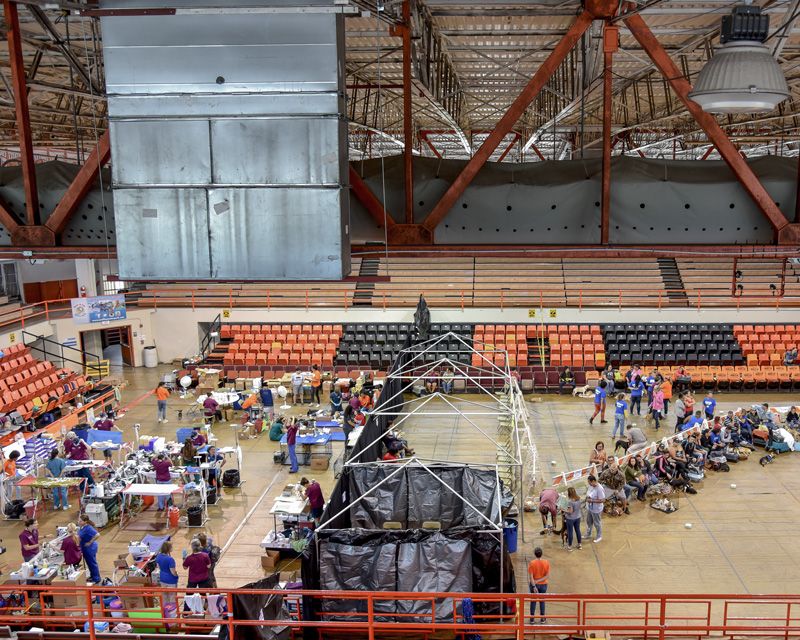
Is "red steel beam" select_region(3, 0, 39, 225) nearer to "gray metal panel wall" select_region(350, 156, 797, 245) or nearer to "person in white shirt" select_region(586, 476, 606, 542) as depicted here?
"gray metal panel wall" select_region(350, 156, 797, 245)

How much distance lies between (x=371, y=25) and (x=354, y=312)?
12921 mm

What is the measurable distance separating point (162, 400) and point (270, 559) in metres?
9.58

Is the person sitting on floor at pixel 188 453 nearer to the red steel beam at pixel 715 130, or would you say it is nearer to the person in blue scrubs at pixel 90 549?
the person in blue scrubs at pixel 90 549

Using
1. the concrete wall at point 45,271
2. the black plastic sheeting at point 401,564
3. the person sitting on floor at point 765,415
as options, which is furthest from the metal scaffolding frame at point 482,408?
the concrete wall at point 45,271

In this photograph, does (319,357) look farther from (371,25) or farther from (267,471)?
(371,25)

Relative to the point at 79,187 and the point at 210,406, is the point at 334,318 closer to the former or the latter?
the point at 210,406

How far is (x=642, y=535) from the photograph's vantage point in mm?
14273

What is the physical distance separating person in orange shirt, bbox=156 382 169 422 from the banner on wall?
401 centimetres

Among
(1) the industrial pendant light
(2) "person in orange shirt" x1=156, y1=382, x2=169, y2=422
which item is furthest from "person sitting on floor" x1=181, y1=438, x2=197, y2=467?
(1) the industrial pendant light

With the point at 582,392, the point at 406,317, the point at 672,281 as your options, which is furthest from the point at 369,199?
the point at 672,281

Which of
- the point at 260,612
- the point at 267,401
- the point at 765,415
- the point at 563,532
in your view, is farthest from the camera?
the point at 267,401

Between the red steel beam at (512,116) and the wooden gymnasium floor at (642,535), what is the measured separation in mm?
7113

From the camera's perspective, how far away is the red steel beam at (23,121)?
9.55 m

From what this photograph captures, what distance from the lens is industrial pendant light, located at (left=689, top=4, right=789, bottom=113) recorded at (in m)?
5.94
